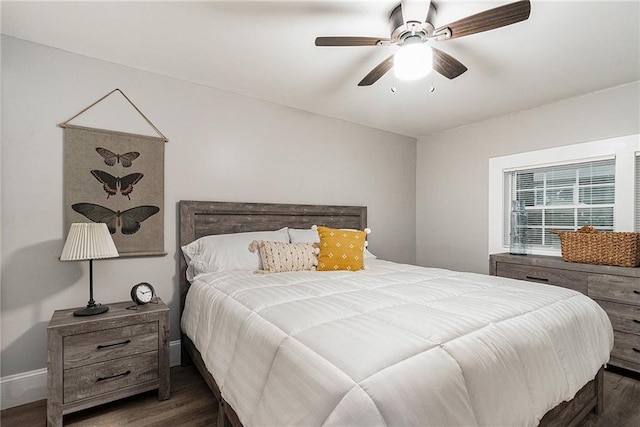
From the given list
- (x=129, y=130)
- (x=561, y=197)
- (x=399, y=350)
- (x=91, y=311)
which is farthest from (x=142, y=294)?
(x=561, y=197)

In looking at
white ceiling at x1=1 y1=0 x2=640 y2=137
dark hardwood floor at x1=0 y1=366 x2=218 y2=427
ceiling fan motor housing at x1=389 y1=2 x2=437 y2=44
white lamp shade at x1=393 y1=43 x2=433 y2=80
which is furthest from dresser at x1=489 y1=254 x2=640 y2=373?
dark hardwood floor at x1=0 y1=366 x2=218 y2=427

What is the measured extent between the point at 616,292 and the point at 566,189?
121 cm

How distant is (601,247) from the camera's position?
8.65 feet

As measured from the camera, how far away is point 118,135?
241 centimetres

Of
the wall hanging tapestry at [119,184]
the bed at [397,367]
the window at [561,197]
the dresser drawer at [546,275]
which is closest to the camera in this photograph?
the bed at [397,367]

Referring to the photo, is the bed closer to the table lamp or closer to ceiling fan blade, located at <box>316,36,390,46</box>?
the table lamp

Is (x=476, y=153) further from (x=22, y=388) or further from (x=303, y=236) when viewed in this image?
(x=22, y=388)

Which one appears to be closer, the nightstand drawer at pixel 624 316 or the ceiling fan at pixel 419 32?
the ceiling fan at pixel 419 32

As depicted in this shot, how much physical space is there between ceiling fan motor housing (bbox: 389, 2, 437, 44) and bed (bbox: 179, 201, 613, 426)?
4.83 ft

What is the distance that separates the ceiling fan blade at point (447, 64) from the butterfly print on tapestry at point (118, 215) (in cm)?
232

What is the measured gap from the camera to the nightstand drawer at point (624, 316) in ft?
7.98

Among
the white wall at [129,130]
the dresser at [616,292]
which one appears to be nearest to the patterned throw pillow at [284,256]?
the white wall at [129,130]

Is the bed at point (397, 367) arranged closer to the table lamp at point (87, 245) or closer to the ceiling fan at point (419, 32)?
the table lamp at point (87, 245)

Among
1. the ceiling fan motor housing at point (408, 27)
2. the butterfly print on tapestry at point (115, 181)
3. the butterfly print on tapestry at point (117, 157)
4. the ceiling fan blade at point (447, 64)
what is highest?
the ceiling fan motor housing at point (408, 27)
